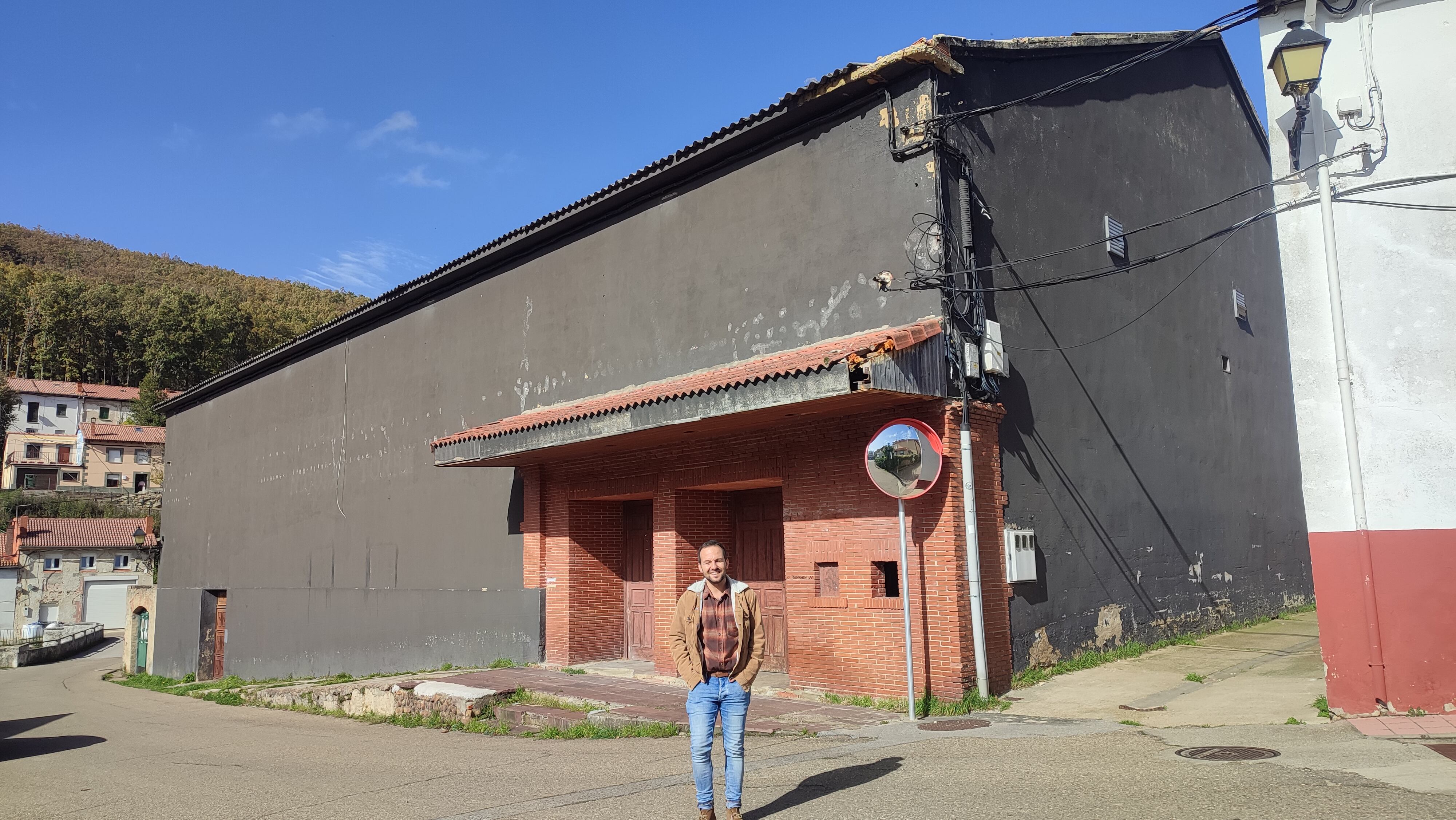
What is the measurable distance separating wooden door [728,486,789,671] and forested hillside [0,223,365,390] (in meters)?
71.4

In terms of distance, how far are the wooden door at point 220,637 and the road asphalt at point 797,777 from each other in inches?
600

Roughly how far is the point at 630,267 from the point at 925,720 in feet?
26.3

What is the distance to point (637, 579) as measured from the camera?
1521 centimetres

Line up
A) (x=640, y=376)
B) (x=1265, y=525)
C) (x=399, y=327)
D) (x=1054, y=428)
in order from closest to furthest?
(x=1054, y=428), (x=640, y=376), (x=1265, y=525), (x=399, y=327)

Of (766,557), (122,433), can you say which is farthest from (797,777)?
(122,433)

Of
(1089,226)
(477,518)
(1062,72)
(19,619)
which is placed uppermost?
(1062,72)

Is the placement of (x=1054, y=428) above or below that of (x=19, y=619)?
above

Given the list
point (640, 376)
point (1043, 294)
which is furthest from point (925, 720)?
point (640, 376)

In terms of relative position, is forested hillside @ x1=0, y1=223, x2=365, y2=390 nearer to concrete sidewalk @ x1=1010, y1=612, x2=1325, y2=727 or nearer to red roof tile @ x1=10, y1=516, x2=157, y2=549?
red roof tile @ x1=10, y1=516, x2=157, y2=549

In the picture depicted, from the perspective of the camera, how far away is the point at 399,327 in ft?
65.4

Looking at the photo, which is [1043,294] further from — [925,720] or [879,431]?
[925,720]

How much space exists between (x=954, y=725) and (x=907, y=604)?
1.18 m

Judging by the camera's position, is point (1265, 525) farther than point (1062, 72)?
Yes

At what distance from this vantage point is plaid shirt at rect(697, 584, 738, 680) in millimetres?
5492
